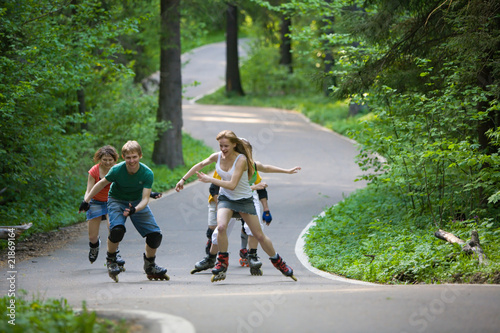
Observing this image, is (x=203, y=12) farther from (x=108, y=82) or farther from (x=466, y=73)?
(x=466, y=73)

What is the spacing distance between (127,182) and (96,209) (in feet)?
5.21

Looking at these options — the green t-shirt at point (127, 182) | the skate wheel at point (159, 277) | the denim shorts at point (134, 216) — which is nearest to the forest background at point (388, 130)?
the skate wheel at point (159, 277)

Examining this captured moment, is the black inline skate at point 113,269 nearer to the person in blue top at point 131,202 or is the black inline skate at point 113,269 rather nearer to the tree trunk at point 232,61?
the person in blue top at point 131,202

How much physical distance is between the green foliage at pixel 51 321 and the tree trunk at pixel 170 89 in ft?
49.9

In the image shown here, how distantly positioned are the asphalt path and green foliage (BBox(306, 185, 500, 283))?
38cm

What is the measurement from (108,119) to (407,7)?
1109 centimetres

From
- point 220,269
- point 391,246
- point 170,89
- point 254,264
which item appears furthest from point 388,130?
point 170,89

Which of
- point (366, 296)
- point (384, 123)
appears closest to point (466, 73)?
point (384, 123)

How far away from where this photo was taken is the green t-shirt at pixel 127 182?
8.55m

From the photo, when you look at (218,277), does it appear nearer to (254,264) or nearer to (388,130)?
(254,264)

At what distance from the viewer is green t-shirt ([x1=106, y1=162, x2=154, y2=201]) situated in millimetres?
8555

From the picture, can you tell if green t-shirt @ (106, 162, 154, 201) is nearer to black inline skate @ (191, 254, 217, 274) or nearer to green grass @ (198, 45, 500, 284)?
black inline skate @ (191, 254, 217, 274)

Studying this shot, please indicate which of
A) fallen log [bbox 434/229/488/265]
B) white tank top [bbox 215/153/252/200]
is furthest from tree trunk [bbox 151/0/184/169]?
Result: fallen log [bbox 434/229/488/265]

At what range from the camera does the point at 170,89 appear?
21047mm
